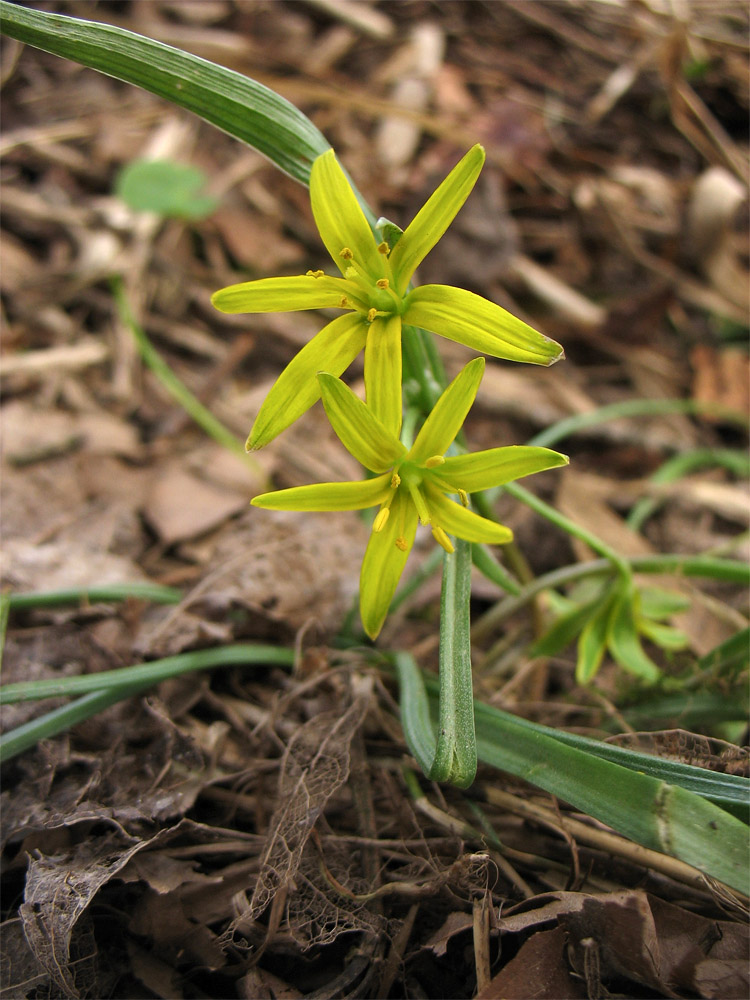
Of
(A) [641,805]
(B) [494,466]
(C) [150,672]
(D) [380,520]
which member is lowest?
(C) [150,672]

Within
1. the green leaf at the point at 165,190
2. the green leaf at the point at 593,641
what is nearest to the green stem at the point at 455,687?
the green leaf at the point at 593,641

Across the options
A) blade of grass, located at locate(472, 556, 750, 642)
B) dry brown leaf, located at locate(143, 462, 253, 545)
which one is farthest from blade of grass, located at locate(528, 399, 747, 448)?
dry brown leaf, located at locate(143, 462, 253, 545)

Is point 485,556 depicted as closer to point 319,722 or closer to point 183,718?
point 319,722

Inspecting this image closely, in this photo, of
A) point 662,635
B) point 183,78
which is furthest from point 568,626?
point 183,78

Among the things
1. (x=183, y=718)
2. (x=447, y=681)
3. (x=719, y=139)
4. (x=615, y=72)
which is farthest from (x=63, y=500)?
(x=615, y=72)

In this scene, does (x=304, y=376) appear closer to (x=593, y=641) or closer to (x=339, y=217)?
(x=339, y=217)

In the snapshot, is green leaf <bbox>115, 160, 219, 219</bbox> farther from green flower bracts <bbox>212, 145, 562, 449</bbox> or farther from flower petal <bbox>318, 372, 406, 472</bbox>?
flower petal <bbox>318, 372, 406, 472</bbox>
